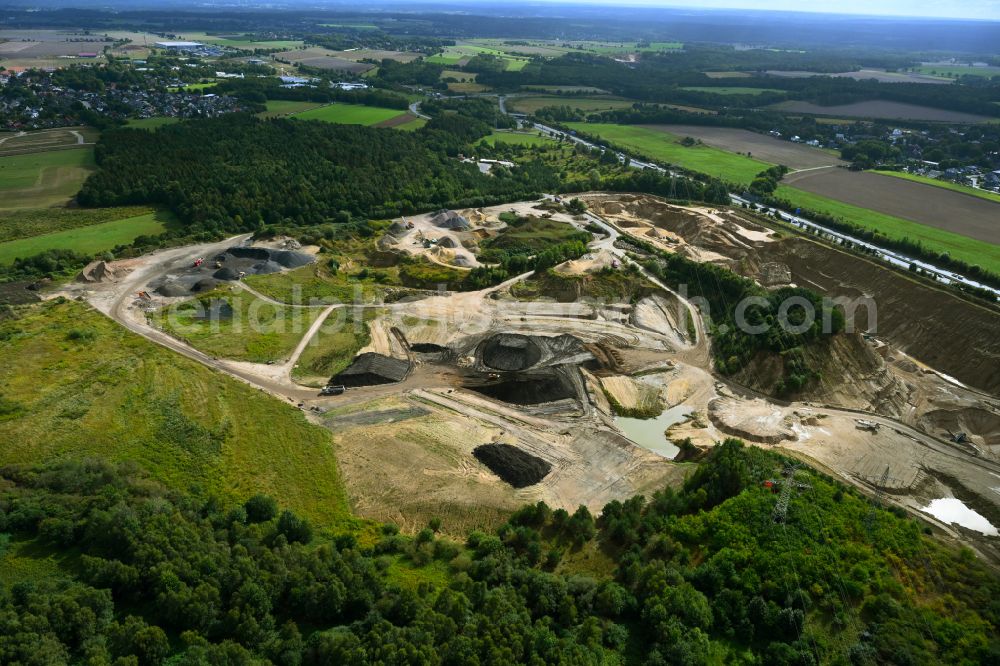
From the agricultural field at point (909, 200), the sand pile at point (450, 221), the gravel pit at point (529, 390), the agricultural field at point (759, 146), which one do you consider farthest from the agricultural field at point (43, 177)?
the agricultural field at point (759, 146)

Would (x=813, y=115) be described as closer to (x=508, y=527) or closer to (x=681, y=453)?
(x=681, y=453)

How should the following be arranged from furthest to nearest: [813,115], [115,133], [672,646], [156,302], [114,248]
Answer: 1. [813,115]
2. [115,133]
3. [114,248]
4. [156,302]
5. [672,646]

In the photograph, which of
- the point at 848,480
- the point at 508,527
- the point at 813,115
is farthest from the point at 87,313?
the point at 813,115

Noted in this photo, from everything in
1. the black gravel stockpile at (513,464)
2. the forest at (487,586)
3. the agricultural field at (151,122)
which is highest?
the agricultural field at (151,122)

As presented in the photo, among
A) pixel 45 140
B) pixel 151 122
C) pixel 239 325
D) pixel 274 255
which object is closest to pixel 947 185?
pixel 274 255

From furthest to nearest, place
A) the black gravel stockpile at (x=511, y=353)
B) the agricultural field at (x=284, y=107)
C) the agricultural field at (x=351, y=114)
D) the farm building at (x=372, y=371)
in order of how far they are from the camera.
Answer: the agricultural field at (x=284, y=107)
the agricultural field at (x=351, y=114)
the black gravel stockpile at (x=511, y=353)
the farm building at (x=372, y=371)

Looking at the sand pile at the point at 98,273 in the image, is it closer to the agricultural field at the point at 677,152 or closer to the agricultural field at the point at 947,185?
the agricultural field at the point at 677,152
